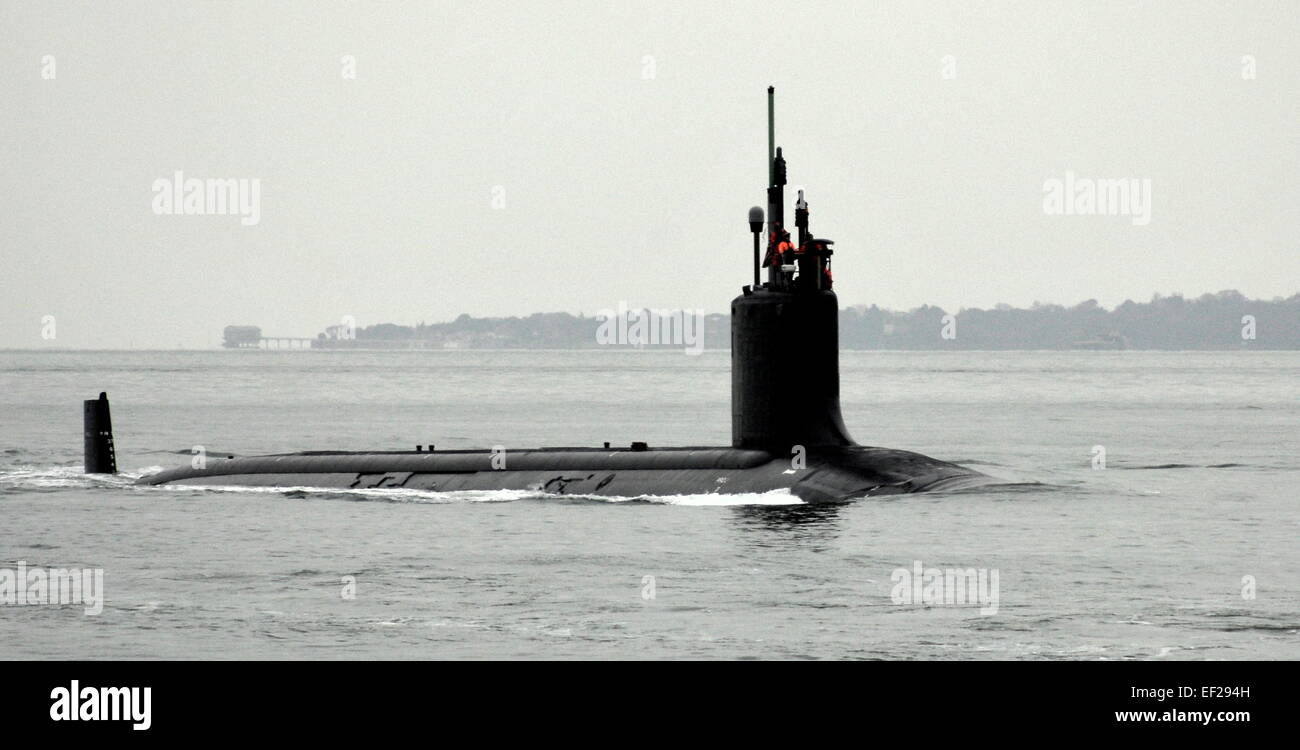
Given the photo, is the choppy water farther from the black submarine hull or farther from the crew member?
the crew member

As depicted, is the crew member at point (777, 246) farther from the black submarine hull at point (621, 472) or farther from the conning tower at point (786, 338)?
the black submarine hull at point (621, 472)

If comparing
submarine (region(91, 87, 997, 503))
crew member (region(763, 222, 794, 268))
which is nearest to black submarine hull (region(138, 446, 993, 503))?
submarine (region(91, 87, 997, 503))

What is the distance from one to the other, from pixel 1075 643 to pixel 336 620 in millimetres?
7910

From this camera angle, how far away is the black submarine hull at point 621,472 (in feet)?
92.7

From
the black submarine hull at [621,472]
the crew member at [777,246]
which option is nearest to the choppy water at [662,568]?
the black submarine hull at [621,472]

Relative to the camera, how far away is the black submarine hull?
28.2m

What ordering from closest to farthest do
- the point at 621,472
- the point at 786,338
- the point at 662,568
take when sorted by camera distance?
1. the point at 662,568
2. the point at 786,338
3. the point at 621,472

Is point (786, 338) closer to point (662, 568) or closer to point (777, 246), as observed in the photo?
point (777, 246)

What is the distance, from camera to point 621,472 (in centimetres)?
3120

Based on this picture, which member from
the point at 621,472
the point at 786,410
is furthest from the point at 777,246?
the point at 621,472

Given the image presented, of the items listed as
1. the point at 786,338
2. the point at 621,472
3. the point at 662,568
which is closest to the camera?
the point at 662,568
